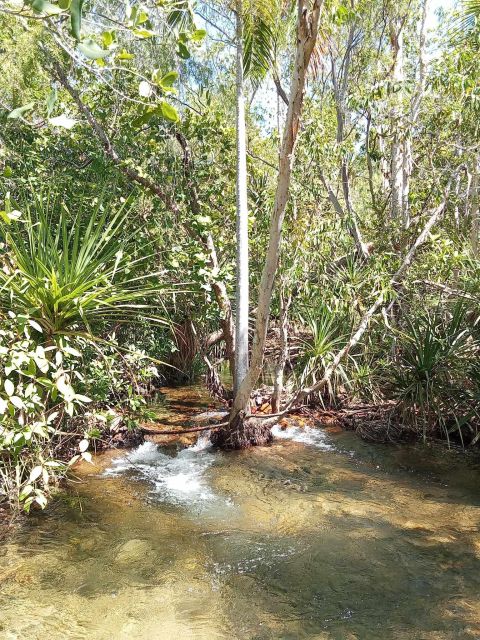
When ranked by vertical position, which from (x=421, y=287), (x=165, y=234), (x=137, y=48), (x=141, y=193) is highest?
(x=137, y=48)

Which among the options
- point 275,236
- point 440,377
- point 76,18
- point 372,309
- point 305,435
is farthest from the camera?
point 305,435

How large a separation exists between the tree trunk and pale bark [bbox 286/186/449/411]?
602mm

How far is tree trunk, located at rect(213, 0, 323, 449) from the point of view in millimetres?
4070

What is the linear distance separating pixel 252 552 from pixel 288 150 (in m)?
3.13

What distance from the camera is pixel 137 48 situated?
6.73m

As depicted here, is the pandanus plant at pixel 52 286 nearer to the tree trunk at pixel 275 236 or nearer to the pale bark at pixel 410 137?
the tree trunk at pixel 275 236

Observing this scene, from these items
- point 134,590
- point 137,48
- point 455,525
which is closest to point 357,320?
point 455,525

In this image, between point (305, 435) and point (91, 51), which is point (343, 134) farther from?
point (91, 51)

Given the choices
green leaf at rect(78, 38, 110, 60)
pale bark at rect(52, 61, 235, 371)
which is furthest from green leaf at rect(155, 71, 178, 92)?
pale bark at rect(52, 61, 235, 371)

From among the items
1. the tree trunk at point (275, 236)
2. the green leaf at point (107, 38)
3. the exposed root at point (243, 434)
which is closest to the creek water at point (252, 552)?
the exposed root at point (243, 434)

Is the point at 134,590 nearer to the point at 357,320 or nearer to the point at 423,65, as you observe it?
the point at 357,320

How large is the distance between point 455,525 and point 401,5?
8274 mm

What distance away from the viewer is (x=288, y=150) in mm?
4453

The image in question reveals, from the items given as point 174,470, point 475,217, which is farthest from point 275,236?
point 475,217
